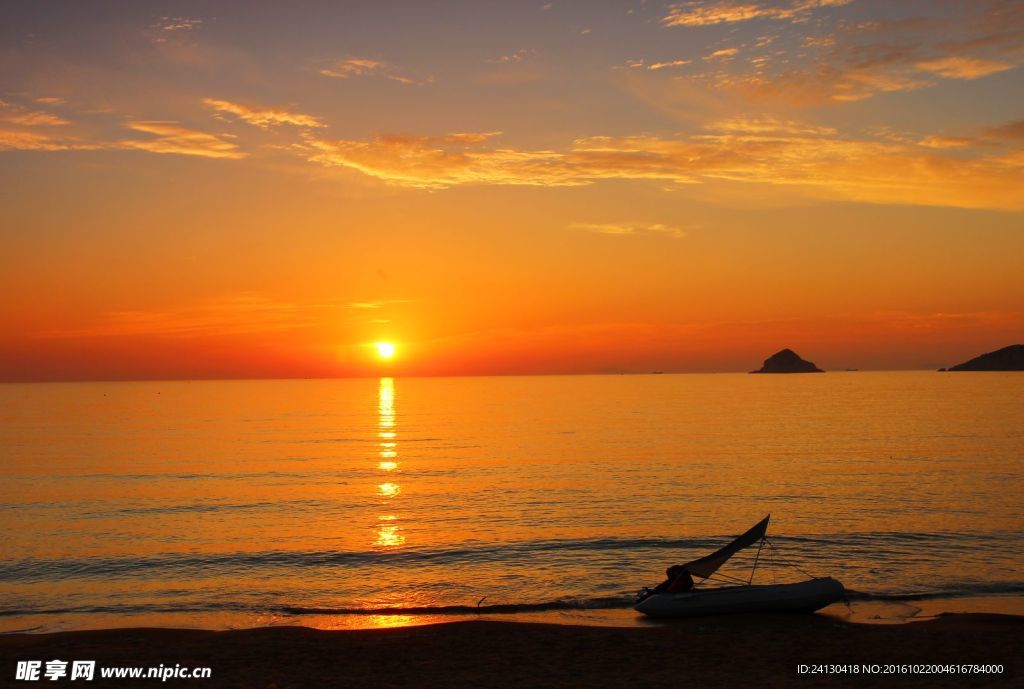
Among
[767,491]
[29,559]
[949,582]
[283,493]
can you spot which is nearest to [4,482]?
[283,493]

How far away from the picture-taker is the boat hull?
91.5 ft

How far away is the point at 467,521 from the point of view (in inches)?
1880

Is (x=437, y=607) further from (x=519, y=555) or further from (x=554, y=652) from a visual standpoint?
(x=519, y=555)

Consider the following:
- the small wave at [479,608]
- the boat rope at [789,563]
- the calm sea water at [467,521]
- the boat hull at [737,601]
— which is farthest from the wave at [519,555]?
the boat hull at [737,601]

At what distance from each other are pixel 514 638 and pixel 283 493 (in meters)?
39.2

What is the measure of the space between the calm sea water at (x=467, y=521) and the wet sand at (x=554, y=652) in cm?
337

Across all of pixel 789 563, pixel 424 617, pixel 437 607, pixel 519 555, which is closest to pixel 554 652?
pixel 424 617

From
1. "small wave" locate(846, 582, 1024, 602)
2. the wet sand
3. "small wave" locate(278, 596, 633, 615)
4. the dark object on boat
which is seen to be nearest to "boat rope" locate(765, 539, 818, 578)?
"small wave" locate(846, 582, 1024, 602)

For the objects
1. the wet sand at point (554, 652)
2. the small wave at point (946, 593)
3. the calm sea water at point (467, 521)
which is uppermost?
the calm sea water at point (467, 521)

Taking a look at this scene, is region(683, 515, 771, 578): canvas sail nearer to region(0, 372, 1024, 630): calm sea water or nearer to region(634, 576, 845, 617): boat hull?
region(634, 576, 845, 617): boat hull

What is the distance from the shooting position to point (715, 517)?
157ft

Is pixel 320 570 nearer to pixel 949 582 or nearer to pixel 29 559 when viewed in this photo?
pixel 29 559

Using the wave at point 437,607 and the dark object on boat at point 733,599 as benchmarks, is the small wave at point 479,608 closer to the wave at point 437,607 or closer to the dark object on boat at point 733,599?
the wave at point 437,607

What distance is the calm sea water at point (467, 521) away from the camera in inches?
1270
